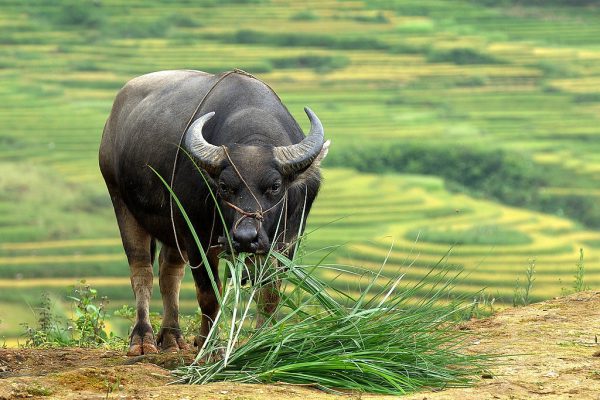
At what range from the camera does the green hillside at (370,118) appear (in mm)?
22078

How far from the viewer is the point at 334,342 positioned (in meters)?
4.11

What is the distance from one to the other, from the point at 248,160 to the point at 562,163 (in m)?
24.3

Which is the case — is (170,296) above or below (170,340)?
above

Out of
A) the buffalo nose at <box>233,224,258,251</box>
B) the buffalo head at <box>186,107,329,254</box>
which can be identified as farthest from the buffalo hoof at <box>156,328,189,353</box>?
the buffalo nose at <box>233,224,258,251</box>

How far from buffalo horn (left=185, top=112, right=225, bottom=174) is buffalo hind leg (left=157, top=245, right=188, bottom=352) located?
3.64 ft

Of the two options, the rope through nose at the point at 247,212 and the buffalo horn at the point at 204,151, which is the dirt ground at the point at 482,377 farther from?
the buffalo horn at the point at 204,151

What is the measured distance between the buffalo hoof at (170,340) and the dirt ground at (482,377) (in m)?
0.38

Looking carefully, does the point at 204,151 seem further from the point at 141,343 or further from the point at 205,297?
the point at 141,343

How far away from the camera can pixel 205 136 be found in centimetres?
533

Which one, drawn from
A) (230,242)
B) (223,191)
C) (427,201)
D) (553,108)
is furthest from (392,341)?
(553,108)

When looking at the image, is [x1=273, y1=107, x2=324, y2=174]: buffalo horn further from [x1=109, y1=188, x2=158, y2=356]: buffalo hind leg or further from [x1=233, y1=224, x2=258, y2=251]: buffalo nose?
[x1=109, y1=188, x2=158, y2=356]: buffalo hind leg

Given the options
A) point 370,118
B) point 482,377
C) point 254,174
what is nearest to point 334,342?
point 482,377

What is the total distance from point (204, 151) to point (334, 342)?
114cm

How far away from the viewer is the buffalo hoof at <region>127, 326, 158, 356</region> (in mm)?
5348
